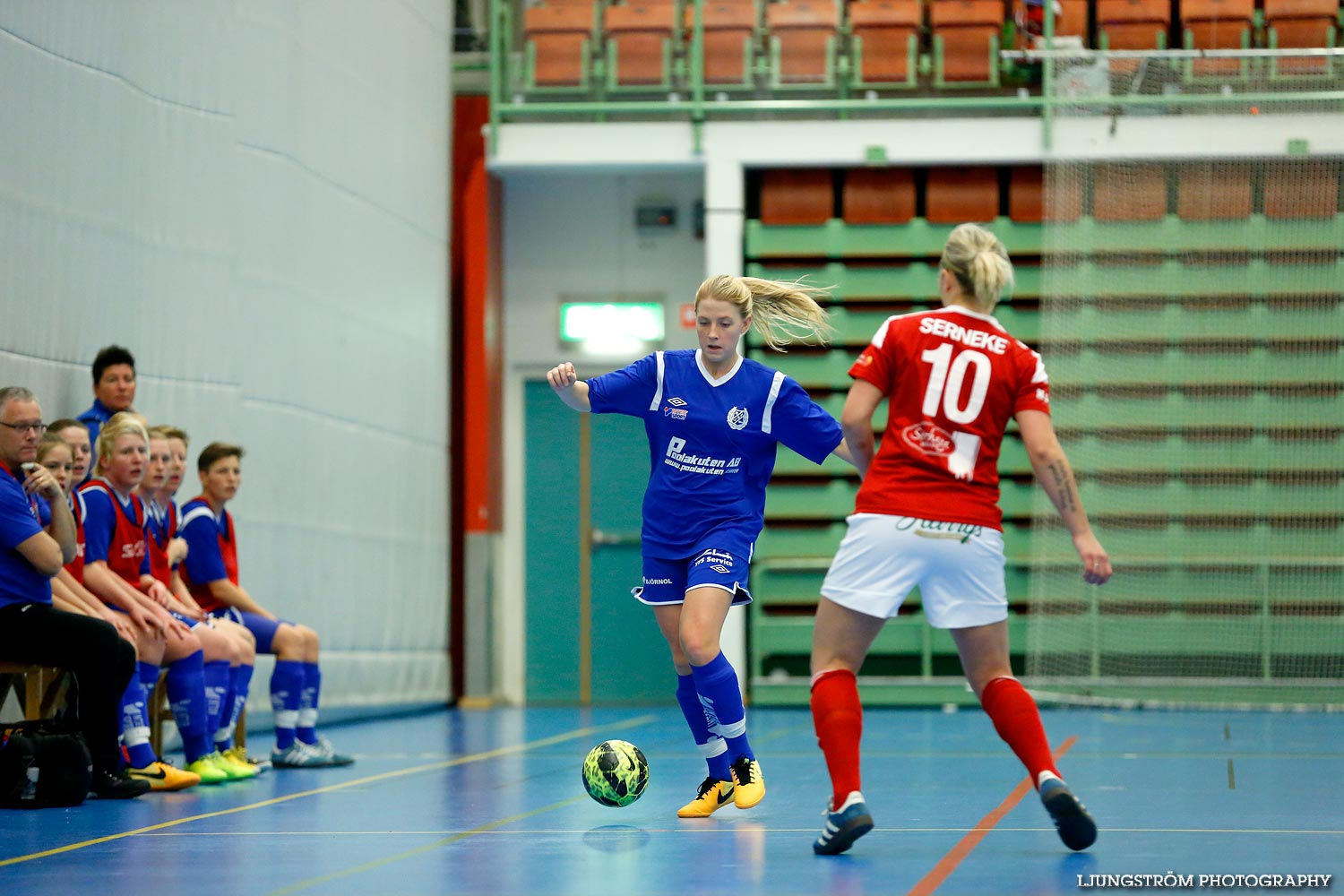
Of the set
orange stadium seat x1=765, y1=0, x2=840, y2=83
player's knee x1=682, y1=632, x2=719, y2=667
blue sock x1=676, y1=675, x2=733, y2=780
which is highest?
orange stadium seat x1=765, y1=0, x2=840, y2=83

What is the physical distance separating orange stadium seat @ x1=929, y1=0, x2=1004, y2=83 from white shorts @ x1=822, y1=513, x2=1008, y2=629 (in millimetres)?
10626

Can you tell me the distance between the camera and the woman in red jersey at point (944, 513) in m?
4.44

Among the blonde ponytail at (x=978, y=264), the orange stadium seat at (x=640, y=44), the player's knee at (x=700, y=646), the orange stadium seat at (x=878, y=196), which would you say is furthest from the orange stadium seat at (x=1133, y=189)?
the blonde ponytail at (x=978, y=264)

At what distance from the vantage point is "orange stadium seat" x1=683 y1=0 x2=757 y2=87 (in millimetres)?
14547

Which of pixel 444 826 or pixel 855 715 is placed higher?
pixel 855 715

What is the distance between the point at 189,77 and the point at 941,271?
659 centimetres

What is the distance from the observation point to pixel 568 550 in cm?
1509

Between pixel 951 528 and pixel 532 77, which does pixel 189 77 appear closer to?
pixel 532 77

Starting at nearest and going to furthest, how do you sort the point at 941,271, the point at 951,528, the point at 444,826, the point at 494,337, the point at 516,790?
the point at 951,528 → the point at 941,271 → the point at 444,826 → the point at 516,790 → the point at 494,337

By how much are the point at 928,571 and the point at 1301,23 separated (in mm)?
11586

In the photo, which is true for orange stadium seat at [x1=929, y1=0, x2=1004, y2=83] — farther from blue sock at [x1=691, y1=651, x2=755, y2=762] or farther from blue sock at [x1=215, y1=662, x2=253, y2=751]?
blue sock at [x1=691, y1=651, x2=755, y2=762]

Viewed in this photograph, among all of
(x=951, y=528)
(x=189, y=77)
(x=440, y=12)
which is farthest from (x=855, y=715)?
(x=440, y=12)

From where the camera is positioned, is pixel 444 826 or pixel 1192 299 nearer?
pixel 444 826

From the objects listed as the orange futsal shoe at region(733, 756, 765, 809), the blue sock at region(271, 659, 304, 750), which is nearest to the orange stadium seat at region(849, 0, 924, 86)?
the blue sock at region(271, 659, 304, 750)
